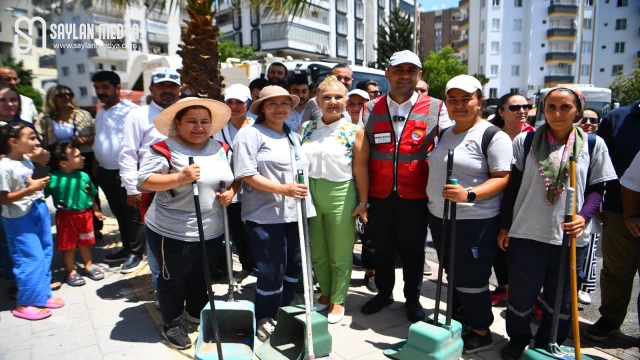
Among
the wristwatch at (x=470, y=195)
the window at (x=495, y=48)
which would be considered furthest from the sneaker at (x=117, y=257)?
the window at (x=495, y=48)

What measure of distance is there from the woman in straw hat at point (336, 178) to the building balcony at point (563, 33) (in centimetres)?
5231

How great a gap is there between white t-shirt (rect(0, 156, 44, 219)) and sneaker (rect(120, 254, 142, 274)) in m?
1.37

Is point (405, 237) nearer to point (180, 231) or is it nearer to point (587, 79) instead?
point (180, 231)

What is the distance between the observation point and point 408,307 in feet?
12.3

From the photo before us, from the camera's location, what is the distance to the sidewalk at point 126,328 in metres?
3.22

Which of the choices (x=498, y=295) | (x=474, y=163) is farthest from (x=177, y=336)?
(x=498, y=295)

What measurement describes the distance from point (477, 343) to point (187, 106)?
2828 millimetres

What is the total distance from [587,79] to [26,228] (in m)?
55.9

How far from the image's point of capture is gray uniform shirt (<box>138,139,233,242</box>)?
120 inches

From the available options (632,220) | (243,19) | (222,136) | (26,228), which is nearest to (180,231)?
(222,136)

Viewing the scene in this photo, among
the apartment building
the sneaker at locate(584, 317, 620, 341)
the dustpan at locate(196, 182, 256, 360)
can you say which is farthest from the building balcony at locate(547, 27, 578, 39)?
the dustpan at locate(196, 182, 256, 360)

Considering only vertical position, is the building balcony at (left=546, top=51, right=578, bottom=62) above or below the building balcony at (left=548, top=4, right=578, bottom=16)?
below

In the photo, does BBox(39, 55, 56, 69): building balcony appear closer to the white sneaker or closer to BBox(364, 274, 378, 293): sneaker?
BBox(364, 274, 378, 293): sneaker

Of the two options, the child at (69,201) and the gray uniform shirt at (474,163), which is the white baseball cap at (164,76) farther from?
the gray uniform shirt at (474,163)
